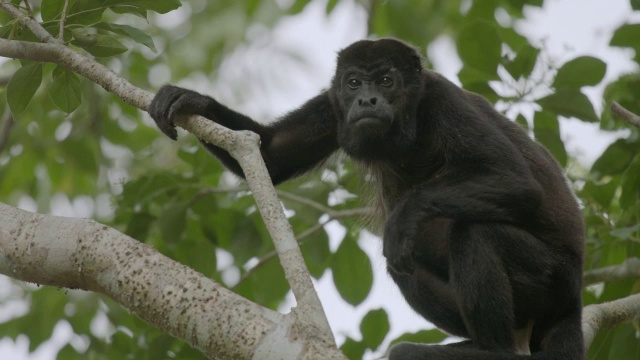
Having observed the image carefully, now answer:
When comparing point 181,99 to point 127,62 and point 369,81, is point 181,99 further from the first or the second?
point 127,62

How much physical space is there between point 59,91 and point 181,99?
1.87 ft

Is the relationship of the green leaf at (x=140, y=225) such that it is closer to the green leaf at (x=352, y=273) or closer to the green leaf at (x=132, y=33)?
the green leaf at (x=352, y=273)

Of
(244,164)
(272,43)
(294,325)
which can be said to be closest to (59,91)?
(244,164)

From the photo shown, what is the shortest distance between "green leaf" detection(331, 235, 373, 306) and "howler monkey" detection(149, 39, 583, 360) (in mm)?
483

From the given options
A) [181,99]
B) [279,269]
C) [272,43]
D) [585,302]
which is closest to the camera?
[181,99]

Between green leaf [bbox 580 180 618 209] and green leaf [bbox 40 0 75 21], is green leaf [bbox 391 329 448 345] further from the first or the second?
green leaf [bbox 40 0 75 21]

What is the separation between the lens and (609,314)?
3.72 metres

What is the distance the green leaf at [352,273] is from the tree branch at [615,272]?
122 centimetres

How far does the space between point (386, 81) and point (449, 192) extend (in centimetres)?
88

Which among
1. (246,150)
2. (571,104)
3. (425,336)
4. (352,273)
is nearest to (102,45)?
(246,150)

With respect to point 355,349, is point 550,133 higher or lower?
higher

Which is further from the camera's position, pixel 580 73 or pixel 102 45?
pixel 580 73

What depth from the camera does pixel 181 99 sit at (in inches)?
147

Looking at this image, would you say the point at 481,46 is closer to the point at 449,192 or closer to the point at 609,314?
the point at 449,192
